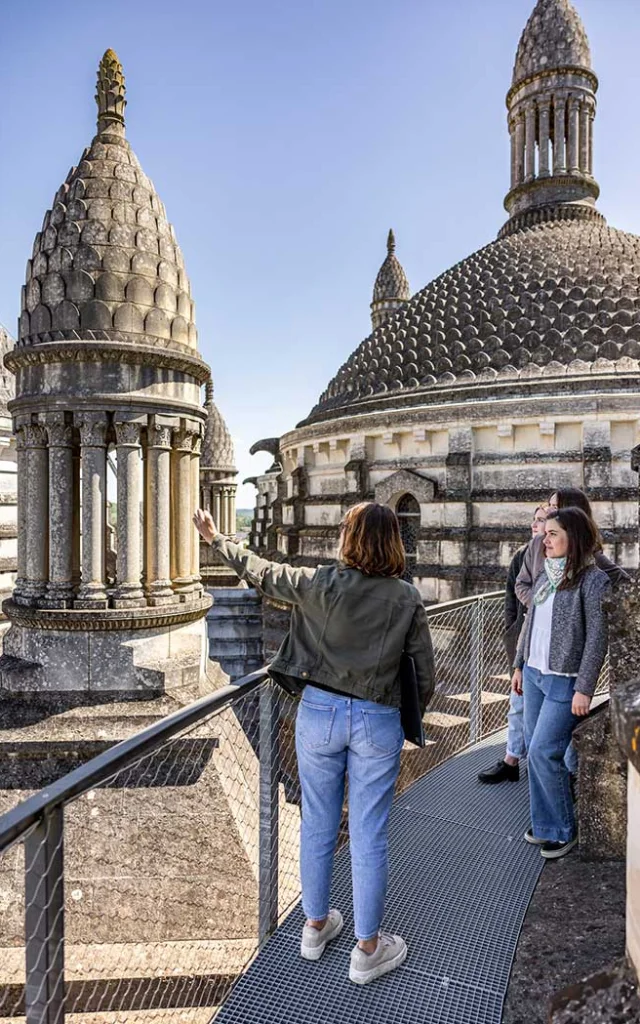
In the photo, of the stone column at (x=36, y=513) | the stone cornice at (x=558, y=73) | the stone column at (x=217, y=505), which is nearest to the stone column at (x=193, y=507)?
the stone column at (x=36, y=513)

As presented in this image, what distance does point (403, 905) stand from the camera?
3473mm

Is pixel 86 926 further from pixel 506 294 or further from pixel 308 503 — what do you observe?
pixel 506 294

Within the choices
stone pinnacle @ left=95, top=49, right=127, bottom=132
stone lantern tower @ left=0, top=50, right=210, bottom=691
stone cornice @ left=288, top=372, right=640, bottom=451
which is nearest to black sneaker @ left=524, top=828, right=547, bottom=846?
stone lantern tower @ left=0, top=50, right=210, bottom=691

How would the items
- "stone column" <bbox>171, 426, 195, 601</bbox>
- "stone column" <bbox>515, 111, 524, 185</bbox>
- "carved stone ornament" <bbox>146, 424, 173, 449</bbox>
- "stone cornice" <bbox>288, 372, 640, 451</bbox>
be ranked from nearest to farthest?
"carved stone ornament" <bbox>146, 424, 173, 449</bbox> → "stone column" <bbox>171, 426, 195, 601</bbox> → "stone cornice" <bbox>288, 372, 640, 451</bbox> → "stone column" <bbox>515, 111, 524, 185</bbox>

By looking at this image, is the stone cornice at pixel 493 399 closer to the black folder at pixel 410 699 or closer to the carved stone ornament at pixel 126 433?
the carved stone ornament at pixel 126 433

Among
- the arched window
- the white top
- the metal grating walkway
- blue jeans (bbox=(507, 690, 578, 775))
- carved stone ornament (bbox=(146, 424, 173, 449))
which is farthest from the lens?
the arched window

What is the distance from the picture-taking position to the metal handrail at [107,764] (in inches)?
78.7

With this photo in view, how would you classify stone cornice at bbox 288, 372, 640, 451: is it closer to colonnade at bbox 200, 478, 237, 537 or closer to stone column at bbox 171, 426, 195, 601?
colonnade at bbox 200, 478, 237, 537

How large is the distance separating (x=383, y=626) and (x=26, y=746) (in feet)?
13.4

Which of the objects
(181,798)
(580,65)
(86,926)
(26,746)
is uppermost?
(580,65)

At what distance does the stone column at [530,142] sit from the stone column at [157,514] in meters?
20.5

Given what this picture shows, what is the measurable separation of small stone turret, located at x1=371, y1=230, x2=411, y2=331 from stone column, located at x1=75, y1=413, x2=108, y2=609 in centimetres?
3643

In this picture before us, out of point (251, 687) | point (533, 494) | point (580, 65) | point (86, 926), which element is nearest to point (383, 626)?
point (251, 687)

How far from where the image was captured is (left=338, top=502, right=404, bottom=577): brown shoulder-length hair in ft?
9.47
